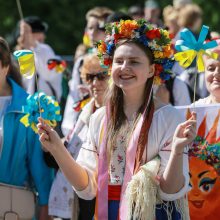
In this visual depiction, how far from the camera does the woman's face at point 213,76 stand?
6.10 meters

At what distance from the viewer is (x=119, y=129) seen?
5227 mm

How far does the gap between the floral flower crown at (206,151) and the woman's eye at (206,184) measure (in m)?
0.10

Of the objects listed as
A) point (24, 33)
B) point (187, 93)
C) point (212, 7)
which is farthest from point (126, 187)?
point (212, 7)

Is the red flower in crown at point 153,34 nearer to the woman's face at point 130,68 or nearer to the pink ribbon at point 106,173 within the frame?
the woman's face at point 130,68

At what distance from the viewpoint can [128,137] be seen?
5.18 meters

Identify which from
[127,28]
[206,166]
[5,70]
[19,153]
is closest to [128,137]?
[127,28]

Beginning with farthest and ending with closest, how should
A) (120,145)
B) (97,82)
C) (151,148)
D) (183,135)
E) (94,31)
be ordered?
(94,31)
(97,82)
(120,145)
(151,148)
(183,135)

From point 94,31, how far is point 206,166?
3317 mm

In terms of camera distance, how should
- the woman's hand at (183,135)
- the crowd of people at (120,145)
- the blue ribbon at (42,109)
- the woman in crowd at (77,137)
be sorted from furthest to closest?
the woman in crowd at (77,137) → the blue ribbon at (42,109) → the crowd of people at (120,145) → the woman's hand at (183,135)

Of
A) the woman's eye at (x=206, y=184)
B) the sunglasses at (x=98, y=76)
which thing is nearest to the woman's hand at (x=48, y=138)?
the woman's eye at (x=206, y=184)

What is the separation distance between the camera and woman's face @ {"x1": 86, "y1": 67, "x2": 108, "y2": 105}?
21.7 ft

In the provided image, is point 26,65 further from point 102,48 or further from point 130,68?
point 130,68

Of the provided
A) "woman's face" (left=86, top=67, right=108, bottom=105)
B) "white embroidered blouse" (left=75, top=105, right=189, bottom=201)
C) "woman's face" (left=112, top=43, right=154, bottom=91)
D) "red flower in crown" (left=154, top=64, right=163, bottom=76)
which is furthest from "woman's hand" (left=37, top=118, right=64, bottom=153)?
"woman's face" (left=86, top=67, right=108, bottom=105)

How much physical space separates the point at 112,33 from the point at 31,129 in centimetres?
116
